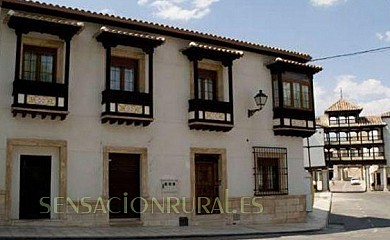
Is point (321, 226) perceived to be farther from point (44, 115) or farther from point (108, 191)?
point (44, 115)

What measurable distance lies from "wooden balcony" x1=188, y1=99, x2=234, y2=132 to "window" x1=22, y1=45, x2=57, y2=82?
4615mm

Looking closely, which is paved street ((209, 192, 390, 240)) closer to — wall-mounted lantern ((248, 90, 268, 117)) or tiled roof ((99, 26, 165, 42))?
wall-mounted lantern ((248, 90, 268, 117))

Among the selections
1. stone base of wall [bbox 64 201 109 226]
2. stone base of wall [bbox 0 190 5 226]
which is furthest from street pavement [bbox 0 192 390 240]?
stone base of wall [bbox 64 201 109 226]

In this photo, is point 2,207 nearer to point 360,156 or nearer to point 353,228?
point 353,228

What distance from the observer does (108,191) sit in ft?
47.3

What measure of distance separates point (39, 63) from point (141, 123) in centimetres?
347

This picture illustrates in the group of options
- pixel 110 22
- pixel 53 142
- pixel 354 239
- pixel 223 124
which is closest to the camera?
pixel 354 239

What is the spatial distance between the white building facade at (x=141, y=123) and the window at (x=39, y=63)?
3 centimetres

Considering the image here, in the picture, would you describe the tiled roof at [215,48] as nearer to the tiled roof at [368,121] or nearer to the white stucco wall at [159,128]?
the white stucco wall at [159,128]

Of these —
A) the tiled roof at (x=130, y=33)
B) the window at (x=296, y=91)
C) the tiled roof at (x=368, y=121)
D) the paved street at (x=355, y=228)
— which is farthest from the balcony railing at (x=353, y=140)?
the tiled roof at (x=130, y=33)

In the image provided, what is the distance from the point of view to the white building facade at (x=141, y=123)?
1324 cm

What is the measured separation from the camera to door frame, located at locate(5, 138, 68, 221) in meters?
12.8

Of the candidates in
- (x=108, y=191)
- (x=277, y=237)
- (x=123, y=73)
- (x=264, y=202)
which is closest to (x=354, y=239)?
(x=277, y=237)

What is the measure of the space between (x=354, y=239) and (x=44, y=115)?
9.08 meters
